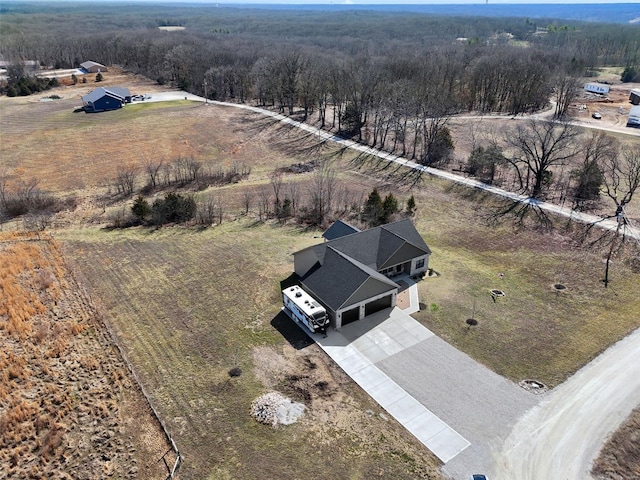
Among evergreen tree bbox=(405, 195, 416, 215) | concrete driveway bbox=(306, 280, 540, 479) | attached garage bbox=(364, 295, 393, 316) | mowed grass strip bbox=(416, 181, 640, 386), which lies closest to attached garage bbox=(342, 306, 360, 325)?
concrete driveway bbox=(306, 280, 540, 479)

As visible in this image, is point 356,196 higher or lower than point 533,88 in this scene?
lower

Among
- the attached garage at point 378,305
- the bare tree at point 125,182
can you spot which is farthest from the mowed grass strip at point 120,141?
the attached garage at point 378,305

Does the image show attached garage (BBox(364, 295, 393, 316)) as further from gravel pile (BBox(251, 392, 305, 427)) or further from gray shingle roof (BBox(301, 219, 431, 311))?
gravel pile (BBox(251, 392, 305, 427))

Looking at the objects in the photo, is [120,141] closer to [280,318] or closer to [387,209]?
[387,209]

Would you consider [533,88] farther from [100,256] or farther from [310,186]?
[100,256]

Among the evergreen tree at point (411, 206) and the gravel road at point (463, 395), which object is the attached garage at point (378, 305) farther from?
the evergreen tree at point (411, 206)

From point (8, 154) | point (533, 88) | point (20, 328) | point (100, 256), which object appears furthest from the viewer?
point (533, 88)

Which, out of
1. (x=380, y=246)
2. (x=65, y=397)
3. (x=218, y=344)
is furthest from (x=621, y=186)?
(x=65, y=397)

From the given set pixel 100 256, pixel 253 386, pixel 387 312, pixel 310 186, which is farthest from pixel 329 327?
pixel 310 186
